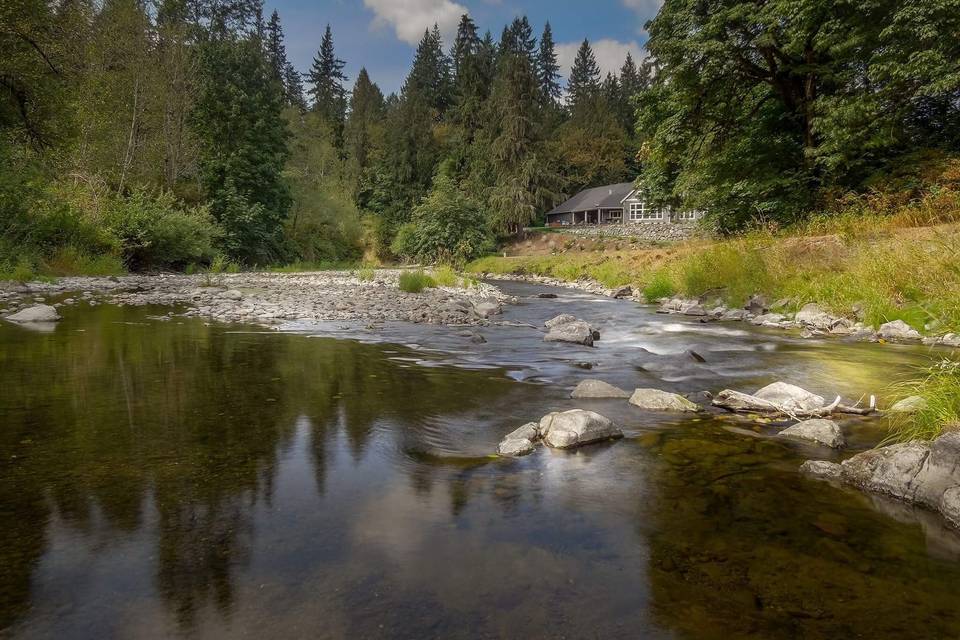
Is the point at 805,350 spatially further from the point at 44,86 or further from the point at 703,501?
the point at 44,86

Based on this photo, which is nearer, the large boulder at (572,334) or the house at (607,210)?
the large boulder at (572,334)

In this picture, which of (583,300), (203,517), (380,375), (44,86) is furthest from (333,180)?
(203,517)

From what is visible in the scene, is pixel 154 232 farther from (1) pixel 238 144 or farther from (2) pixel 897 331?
(2) pixel 897 331

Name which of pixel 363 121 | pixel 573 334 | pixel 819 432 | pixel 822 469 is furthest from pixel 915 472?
pixel 363 121

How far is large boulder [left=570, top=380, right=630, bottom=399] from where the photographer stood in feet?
20.2

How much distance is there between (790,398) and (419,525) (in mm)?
4258

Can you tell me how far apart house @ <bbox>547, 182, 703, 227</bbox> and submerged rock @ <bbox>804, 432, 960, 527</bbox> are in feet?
178

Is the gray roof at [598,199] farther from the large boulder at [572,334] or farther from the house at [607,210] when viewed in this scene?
the large boulder at [572,334]

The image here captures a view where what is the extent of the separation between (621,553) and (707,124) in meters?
22.9

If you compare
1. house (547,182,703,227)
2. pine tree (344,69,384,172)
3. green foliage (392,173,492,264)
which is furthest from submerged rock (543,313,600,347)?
pine tree (344,69,384,172)

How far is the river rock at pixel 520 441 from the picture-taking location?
447 centimetres

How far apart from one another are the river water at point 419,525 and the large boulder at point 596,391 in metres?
0.20

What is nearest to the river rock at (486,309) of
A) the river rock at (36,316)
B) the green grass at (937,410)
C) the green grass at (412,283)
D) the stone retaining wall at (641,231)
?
the green grass at (412,283)

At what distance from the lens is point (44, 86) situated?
17047 mm
